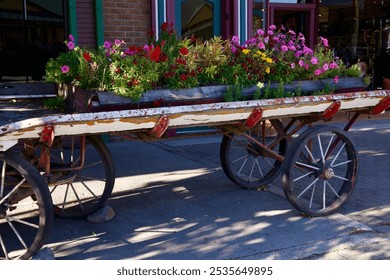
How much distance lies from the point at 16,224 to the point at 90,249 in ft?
2.90

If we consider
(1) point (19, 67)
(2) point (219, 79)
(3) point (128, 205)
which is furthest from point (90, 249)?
(1) point (19, 67)

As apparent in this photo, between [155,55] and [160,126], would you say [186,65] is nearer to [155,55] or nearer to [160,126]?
[155,55]

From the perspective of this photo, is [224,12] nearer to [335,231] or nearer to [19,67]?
[19,67]

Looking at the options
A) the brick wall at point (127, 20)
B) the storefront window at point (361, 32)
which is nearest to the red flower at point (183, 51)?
the brick wall at point (127, 20)

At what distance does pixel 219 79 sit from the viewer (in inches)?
151

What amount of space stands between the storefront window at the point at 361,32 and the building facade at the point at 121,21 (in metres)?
1.22

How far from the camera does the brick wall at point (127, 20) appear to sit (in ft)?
23.7

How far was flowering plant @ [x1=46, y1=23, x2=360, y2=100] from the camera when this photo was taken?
3.43 meters

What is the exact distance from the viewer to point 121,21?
24.0 ft

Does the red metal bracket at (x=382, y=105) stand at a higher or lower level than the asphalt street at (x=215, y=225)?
higher

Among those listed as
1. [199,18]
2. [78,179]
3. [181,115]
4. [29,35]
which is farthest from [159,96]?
[199,18]

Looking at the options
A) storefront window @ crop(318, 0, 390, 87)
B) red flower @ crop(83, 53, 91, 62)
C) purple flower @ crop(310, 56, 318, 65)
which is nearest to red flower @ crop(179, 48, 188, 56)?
red flower @ crop(83, 53, 91, 62)

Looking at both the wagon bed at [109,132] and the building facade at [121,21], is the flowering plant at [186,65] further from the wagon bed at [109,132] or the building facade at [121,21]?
the building facade at [121,21]

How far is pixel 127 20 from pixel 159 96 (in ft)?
13.9
